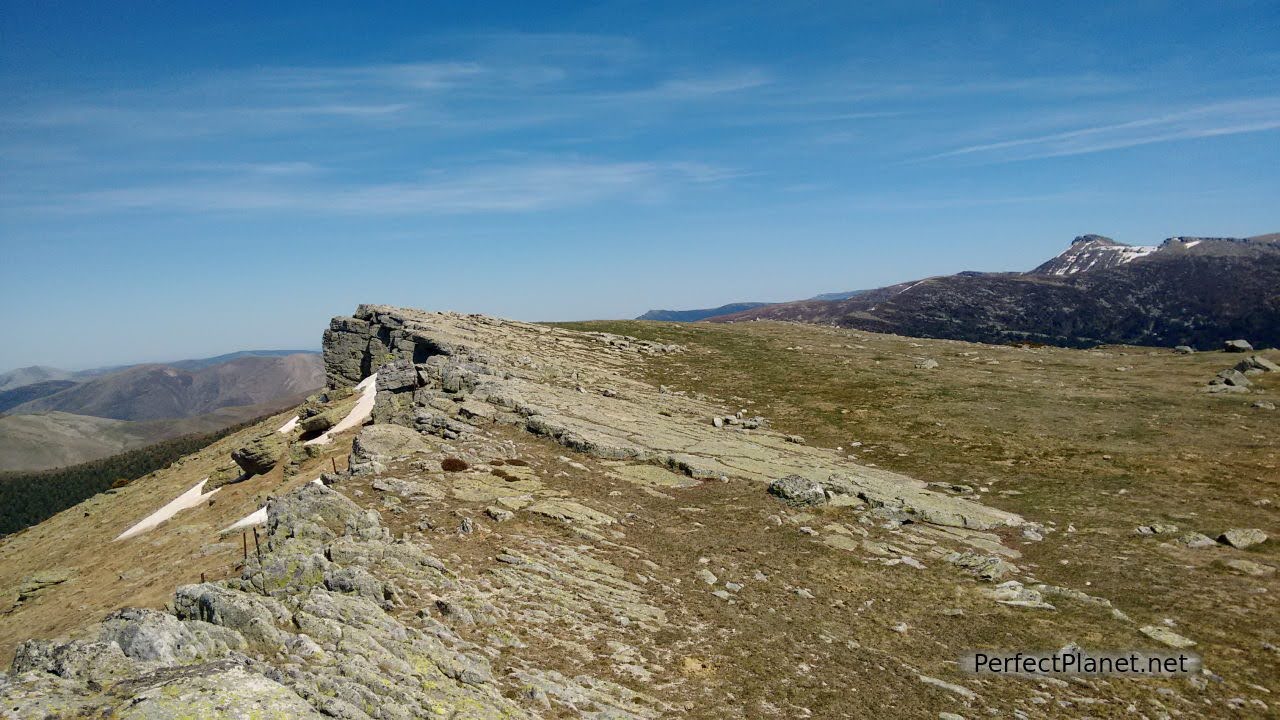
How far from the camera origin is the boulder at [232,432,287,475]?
3650 centimetres

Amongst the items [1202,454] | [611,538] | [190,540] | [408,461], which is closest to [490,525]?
[611,538]

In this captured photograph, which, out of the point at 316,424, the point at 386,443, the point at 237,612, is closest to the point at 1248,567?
the point at 237,612

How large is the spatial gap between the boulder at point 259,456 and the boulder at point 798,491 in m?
29.8

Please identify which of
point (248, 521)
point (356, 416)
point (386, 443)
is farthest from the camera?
point (356, 416)

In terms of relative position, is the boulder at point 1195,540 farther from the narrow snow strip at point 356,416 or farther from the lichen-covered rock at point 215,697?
the narrow snow strip at point 356,416

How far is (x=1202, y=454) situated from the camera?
110ft

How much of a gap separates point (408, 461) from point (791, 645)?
16.3 metres

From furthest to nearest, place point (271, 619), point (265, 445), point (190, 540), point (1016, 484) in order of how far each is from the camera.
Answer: point (265, 445) < point (1016, 484) < point (190, 540) < point (271, 619)

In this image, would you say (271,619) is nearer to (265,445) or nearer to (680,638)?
(680,638)

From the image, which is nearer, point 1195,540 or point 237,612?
point 237,612

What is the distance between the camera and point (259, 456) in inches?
1437

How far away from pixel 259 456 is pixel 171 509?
7509mm

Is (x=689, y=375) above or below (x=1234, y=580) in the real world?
above

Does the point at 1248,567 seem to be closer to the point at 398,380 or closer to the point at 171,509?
the point at 398,380
